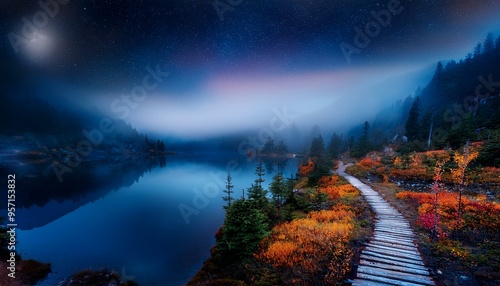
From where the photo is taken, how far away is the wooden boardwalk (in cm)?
723

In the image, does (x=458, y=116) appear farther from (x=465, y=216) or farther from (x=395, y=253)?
(x=395, y=253)

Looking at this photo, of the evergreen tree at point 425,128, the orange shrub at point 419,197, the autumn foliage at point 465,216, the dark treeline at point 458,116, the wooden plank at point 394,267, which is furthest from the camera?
the evergreen tree at point 425,128

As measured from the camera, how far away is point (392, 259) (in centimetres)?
859

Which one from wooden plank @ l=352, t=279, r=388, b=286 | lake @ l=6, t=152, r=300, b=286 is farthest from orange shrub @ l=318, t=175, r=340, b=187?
wooden plank @ l=352, t=279, r=388, b=286

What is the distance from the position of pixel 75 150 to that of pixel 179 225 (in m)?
157

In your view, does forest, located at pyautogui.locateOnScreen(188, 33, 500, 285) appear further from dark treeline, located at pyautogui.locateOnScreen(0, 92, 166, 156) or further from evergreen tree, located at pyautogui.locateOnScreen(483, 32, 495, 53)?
dark treeline, located at pyautogui.locateOnScreen(0, 92, 166, 156)

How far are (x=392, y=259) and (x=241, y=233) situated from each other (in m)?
7.60

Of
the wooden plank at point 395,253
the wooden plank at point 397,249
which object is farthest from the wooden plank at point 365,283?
the wooden plank at point 397,249

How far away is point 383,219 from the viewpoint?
1384cm

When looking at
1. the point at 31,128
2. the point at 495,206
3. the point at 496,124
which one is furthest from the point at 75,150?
the point at 496,124

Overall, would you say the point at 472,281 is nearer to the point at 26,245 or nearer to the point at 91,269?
the point at 91,269

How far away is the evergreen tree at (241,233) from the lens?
12188 millimetres

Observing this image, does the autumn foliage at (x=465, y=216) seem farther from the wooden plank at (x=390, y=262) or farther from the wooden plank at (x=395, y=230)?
the wooden plank at (x=390, y=262)

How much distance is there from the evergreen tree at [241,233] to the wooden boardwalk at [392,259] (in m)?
5.73
